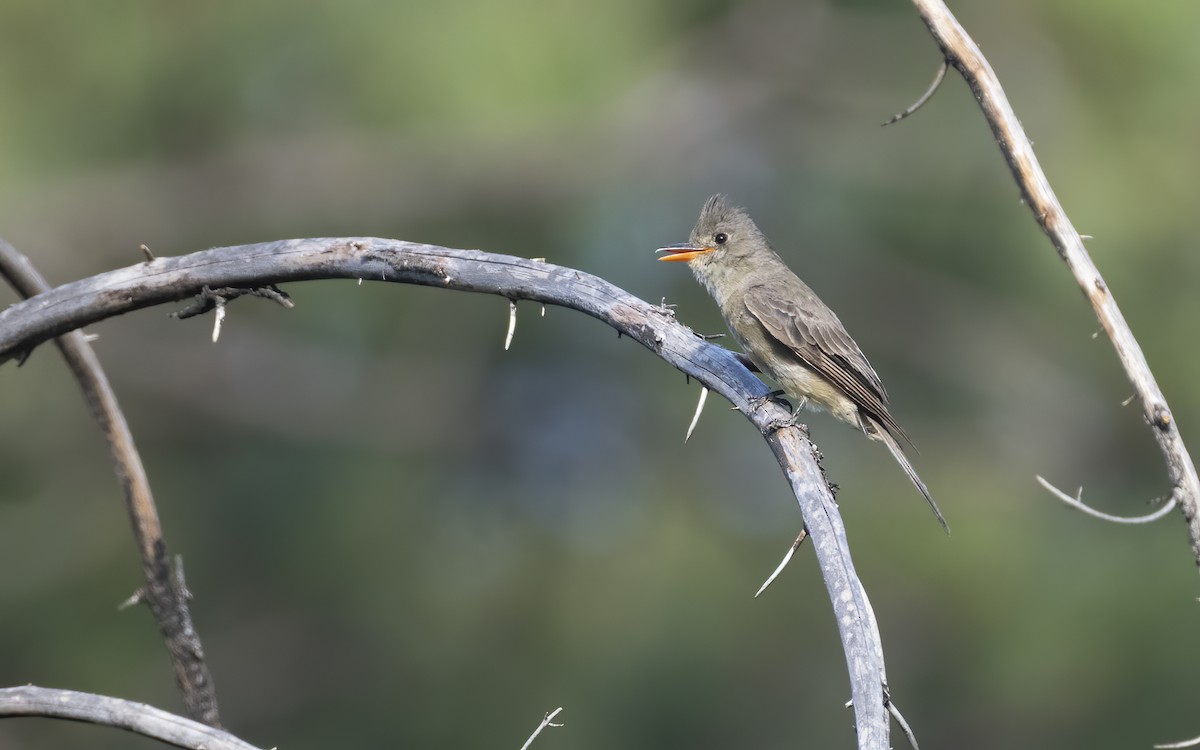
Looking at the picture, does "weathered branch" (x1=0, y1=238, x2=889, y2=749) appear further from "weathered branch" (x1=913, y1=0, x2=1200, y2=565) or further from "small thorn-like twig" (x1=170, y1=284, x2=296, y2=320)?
"weathered branch" (x1=913, y1=0, x2=1200, y2=565)

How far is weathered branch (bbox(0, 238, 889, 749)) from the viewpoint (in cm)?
359

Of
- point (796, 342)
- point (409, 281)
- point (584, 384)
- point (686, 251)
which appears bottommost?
point (409, 281)

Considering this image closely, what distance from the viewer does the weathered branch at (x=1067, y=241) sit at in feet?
10.6

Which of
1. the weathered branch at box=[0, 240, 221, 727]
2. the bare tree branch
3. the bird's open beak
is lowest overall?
the bare tree branch

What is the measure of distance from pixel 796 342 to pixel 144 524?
8.91ft

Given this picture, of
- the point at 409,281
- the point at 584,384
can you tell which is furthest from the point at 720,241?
the point at 584,384

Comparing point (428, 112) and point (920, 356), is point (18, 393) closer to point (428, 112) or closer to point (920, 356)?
point (428, 112)

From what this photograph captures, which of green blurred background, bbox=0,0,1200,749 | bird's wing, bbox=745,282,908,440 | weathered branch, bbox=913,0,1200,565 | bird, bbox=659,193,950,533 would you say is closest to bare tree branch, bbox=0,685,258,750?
weathered branch, bbox=913,0,1200,565

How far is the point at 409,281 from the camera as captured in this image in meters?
3.66

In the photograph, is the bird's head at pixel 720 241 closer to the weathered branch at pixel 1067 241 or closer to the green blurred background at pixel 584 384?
the green blurred background at pixel 584 384

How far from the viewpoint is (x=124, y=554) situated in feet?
26.8

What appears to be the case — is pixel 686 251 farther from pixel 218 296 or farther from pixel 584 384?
pixel 584 384

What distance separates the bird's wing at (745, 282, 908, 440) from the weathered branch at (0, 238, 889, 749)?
5.32ft

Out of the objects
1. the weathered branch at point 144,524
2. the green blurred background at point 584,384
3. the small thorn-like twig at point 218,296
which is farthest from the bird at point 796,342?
the weathered branch at point 144,524
